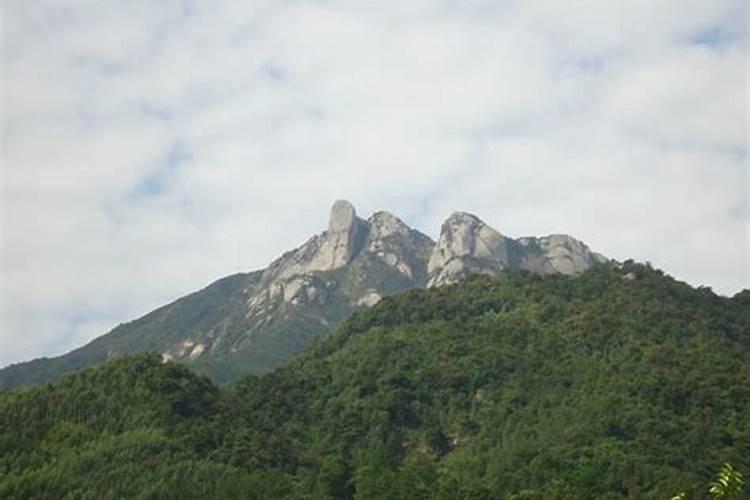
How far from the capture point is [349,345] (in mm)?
121375

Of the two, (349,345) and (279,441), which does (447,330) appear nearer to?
(349,345)

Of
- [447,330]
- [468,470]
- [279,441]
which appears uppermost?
[447,330]

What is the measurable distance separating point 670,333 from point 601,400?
23994 millimetres

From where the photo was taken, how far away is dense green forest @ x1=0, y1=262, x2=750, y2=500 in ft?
243

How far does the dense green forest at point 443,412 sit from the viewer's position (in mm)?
74000

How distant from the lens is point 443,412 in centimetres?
10012

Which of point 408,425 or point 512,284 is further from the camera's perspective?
point 512,284

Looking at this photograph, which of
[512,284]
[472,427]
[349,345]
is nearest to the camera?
[472,427]

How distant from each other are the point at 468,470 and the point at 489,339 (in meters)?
30.3

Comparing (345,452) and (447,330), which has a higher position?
(447,330)

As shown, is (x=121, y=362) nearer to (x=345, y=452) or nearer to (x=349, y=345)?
(x=345, y=452)

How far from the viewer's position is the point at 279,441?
3558 inches

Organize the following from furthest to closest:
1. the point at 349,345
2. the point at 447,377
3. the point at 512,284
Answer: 1. the point at 512,284
2. the point at 349,345
3. the point at 447,377

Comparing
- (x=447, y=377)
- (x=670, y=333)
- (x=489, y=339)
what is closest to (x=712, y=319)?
(x=670, y=333)
